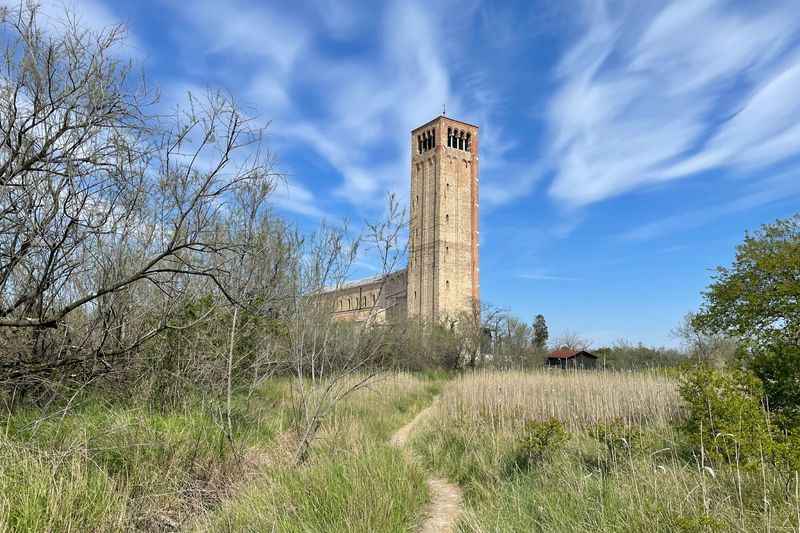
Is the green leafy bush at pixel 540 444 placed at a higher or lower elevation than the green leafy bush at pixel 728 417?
lower

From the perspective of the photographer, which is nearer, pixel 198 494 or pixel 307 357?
pixel 198 494

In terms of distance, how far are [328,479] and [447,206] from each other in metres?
44.0

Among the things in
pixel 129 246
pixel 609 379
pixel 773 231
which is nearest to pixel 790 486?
pixel 129 246

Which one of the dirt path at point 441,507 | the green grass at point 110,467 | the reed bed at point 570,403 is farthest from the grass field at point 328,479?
the reed bed at point 570,403

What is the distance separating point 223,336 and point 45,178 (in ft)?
12.1

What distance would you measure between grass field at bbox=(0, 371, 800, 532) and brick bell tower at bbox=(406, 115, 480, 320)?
1474 inches

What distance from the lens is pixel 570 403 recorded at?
10430mm

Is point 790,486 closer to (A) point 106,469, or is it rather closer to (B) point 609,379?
(A) point 106,469

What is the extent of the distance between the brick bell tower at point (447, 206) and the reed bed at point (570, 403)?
32318 millimetres

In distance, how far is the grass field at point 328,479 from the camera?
12.7 feet

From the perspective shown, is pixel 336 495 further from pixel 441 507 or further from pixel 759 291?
pixel 759 291

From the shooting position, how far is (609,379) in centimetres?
1297

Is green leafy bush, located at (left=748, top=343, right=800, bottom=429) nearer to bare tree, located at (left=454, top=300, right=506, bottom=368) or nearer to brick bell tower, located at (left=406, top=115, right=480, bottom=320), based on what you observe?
bare tree, located at (left=454, top=300, right=506, bottom=368)

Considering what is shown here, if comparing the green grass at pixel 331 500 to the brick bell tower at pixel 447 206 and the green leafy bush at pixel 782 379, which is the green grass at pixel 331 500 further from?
the brick bell tower at pixel 447 206
